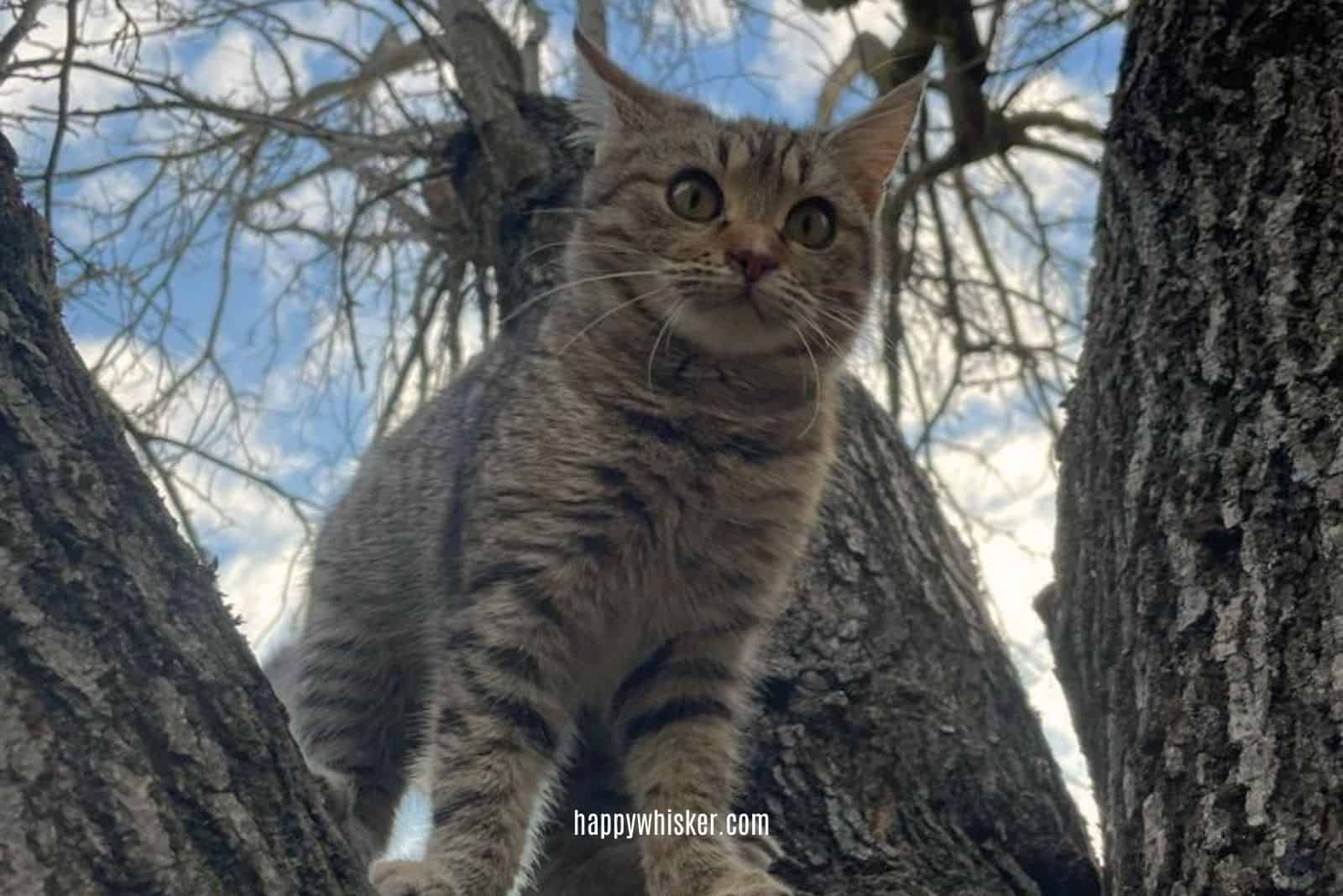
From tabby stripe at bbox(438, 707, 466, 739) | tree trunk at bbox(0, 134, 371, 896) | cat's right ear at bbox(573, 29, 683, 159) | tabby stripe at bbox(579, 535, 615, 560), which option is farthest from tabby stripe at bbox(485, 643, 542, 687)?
cat's right ear at bbox(573, 29, 683, 159)

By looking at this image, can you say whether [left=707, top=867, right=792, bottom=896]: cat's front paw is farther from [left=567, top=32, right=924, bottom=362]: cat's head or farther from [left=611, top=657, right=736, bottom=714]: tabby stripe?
[left=567, top=32, right=924, bottom=362]: cat's head

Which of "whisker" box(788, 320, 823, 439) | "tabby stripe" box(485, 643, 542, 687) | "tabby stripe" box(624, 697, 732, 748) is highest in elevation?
"whisker" box(788, 320, 823, 439)

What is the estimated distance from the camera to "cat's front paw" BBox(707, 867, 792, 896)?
96.0 inches

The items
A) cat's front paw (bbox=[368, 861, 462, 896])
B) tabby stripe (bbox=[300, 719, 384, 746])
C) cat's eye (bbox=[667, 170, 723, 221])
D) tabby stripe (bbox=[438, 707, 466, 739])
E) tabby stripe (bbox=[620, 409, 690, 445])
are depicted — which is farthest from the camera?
tabby stripe (bbox=[300, 719, 384, 746])

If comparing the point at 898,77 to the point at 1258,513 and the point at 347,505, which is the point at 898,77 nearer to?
the point at 347,505

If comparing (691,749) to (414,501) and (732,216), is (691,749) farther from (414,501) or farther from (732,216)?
(732,216)

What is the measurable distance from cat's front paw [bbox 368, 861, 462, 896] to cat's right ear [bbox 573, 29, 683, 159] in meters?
1.66

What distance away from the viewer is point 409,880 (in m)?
2.32

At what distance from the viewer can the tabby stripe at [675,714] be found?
2.82 m

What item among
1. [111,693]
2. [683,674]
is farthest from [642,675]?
[111,693]

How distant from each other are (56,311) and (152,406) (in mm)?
2312

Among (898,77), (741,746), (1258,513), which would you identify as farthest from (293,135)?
(1258,513)

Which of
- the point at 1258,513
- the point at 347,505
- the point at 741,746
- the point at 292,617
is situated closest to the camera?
the point at 1258,513

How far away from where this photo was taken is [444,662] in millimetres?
2707
